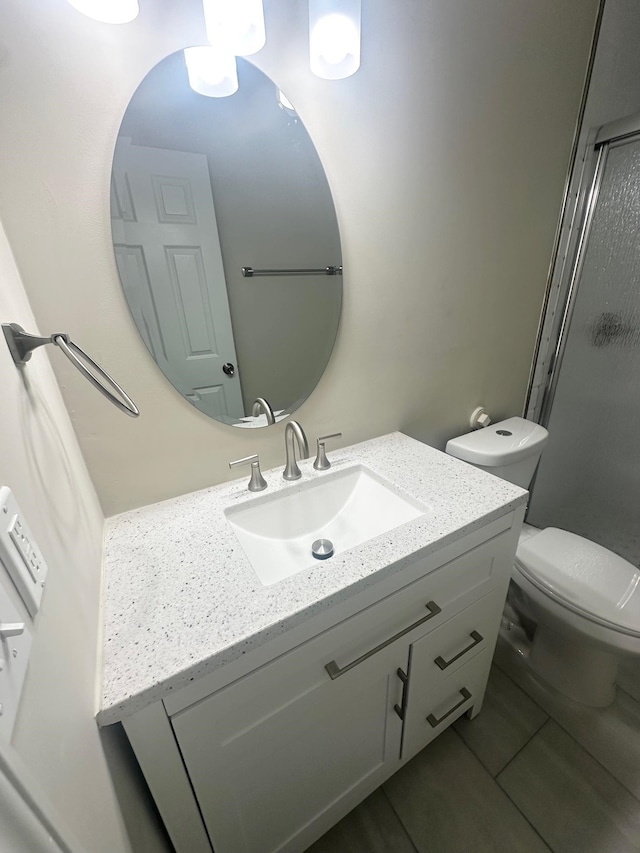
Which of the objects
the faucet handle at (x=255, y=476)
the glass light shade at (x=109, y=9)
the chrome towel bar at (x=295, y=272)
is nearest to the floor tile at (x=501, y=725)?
the faucet handle at (x=255, y=476)

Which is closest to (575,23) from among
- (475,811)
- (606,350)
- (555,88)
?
(555,88)

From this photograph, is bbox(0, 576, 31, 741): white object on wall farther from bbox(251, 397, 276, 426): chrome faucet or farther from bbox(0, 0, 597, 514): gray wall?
bbox(251, 397, 276, 426): chrome faucet

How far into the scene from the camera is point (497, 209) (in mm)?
1220

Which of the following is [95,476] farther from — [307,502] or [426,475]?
[426,475]

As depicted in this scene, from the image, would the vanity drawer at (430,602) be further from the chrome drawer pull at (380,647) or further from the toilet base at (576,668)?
the toilet base at (576,668)

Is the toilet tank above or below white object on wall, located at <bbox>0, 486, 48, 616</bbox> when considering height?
below

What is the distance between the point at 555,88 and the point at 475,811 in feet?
7.52

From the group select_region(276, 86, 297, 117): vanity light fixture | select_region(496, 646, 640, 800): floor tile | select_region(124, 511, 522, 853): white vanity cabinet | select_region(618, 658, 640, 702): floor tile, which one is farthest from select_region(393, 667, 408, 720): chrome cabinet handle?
select_region(276, 86, 297, 117): vanity light fixture

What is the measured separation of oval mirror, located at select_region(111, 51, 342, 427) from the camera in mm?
723

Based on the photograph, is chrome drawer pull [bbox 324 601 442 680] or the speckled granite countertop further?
chrome drawer pull [bbox 324 601 442 680]

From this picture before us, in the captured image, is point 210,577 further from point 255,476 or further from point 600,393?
point 600,393

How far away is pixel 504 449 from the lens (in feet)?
4.19

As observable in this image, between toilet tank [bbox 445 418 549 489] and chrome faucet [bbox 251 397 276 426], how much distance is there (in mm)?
732

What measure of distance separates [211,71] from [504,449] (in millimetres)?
1354
